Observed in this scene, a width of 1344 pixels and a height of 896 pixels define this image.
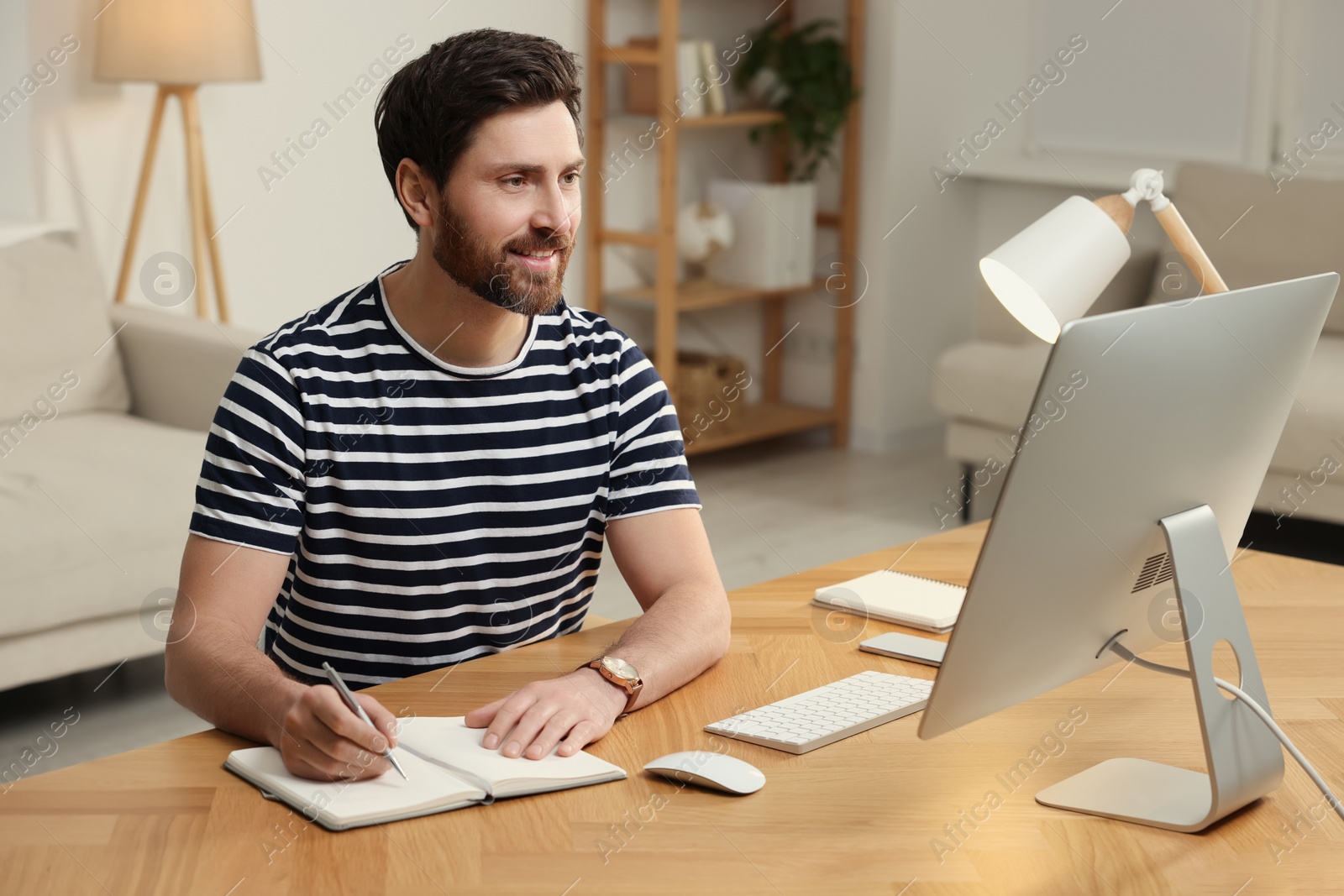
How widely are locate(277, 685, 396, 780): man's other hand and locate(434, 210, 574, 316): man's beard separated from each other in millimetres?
485

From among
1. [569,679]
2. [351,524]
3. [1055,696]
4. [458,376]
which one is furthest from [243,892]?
[1055,696]

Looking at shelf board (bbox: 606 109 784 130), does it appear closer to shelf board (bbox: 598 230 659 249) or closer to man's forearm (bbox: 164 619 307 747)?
shelf board (bbox: 598 230 659 249)

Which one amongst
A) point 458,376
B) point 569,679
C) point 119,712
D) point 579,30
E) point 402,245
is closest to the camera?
point 569,679

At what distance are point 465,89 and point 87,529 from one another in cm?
146

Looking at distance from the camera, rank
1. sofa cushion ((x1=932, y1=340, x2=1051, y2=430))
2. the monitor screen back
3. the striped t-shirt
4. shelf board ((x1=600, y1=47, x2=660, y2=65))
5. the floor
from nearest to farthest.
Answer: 1. the monitor screen back
2. the striped t-shirt
3. the floor
4. sofa cushion ((x1=932, y1=340, x2=1051, y2=430))
5. shelf board ((x1=600, y1=47, x2=660, y2=65))

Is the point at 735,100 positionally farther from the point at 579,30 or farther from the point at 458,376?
the point at 458,376

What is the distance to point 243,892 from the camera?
0.93 meters

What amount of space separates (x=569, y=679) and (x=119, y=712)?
5.77 feet

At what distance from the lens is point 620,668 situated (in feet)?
4.12

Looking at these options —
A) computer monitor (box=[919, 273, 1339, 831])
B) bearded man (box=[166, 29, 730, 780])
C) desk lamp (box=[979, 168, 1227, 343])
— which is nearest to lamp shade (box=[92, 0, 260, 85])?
bearded man (box=[166, 29, 730, 780])

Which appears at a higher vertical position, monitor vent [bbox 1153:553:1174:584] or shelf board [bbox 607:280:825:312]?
monitor vent [bbox 1153:553:1174:584]

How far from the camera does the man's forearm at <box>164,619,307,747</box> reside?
1146 mm

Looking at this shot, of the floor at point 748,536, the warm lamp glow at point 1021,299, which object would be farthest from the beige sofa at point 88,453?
the warm lamp glow at point 1021,299

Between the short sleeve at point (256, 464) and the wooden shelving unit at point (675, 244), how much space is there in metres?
2.89
